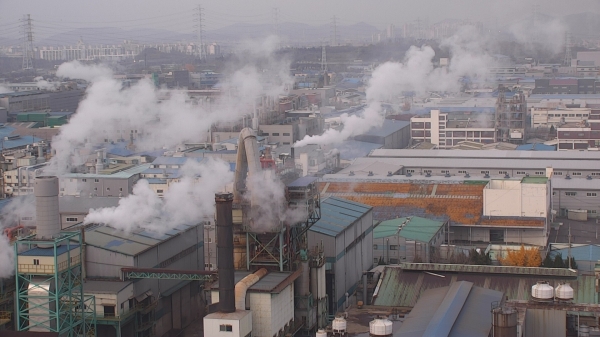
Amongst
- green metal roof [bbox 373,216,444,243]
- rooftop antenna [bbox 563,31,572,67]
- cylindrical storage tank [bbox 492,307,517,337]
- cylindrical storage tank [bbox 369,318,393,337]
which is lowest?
green metal roof [bbox 373,216,444,243]

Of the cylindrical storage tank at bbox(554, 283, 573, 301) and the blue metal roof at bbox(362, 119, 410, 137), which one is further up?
the blue metal roof at bbox(362, 119, 410, 137)

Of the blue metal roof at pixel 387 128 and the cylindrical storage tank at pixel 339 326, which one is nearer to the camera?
the cylindrical storage tank at pixel 339 326

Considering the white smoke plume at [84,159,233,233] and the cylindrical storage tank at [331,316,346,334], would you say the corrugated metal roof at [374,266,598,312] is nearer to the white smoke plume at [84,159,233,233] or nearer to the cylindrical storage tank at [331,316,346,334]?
the cylindrical storage tank at [331,316,346,334]

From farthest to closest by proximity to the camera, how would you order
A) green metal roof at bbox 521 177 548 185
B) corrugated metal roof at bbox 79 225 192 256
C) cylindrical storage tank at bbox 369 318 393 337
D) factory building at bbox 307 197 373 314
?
green metal roof at bbox 521 177 548 185
factory building at bbox 307 197 373 314
corrugated metal roof at bbox 79 225 192 256
cylindrical storage tank at bbox 369 318 393 337

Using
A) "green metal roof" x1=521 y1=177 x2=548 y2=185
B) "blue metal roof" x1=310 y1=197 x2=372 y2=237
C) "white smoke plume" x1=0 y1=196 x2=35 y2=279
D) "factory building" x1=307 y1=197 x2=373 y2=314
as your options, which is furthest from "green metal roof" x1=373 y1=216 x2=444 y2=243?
"white smoke plume" x1=0 y1=196 x2=35 y2=279

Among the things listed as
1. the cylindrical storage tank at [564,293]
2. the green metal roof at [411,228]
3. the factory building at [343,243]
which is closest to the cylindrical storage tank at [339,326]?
the cylindrical storage tank at [564,293]

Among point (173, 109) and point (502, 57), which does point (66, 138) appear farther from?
point (502, 57)

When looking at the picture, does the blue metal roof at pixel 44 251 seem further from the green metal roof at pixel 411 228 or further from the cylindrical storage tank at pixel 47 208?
the green metal roof at pixel 411 228

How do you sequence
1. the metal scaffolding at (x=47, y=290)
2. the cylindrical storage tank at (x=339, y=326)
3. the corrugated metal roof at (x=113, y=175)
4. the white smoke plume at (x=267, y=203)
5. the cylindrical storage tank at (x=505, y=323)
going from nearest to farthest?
the cylindrical storage tank at (x=505, y=323), the cylindrical storage tank at (x=339, y=326), the metal scaffolding at (x=47, y=290), the white smoke plume at (x=267, y=203), the corrugated metal roof at (x=113, y=175)
